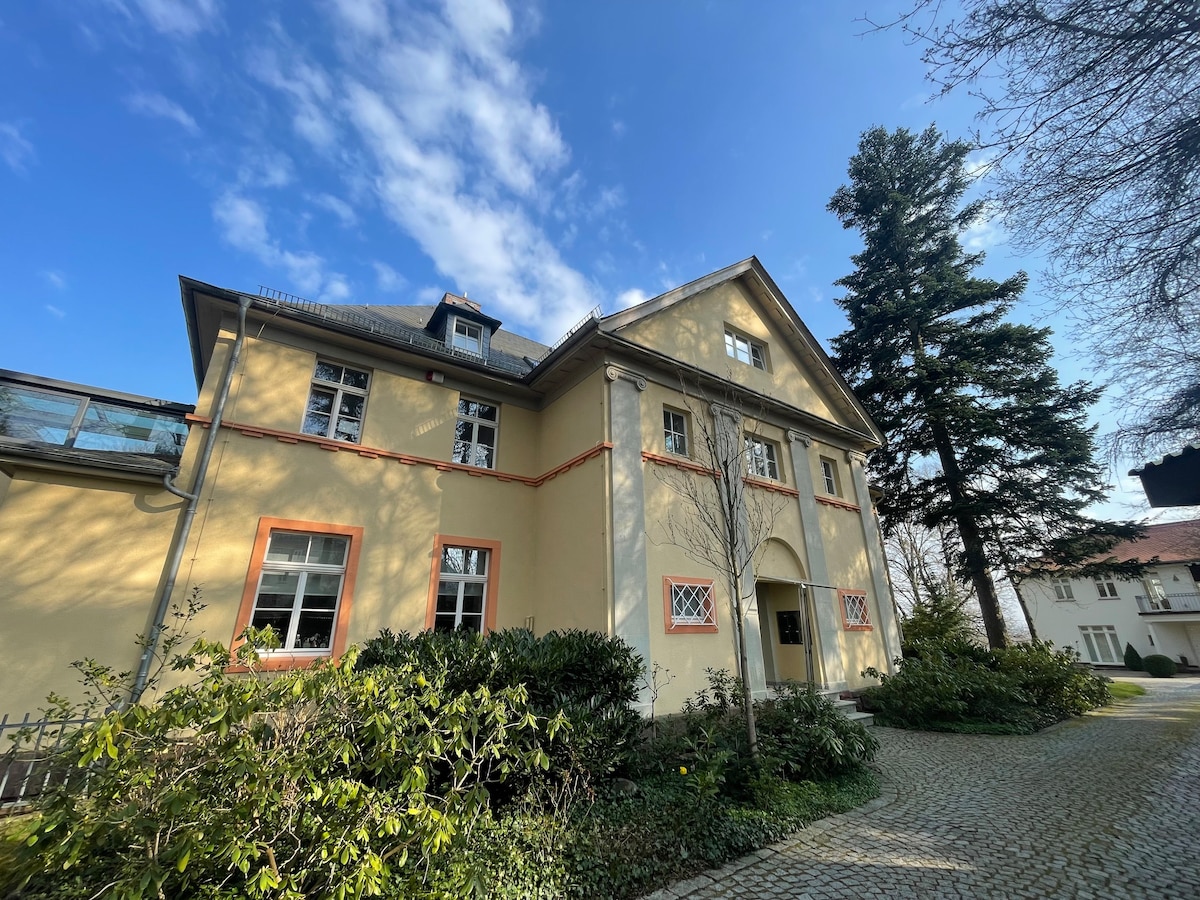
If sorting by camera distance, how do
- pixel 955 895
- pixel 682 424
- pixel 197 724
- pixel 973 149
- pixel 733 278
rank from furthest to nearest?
pixel 733 278 < pixel 682 424 < pixel 973 149 < pixel 955 895 < pixel 197 724

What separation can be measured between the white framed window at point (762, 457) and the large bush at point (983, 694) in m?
5.27

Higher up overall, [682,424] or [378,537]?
[682,424]

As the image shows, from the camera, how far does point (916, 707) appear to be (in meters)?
10.4

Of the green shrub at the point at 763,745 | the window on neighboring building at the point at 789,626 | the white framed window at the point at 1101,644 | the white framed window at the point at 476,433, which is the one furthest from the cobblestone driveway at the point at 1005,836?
the white framed window at the point at 1101,644

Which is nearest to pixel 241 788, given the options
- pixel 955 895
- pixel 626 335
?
pixel 955 895

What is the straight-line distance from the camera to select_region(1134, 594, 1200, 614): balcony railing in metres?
27.6

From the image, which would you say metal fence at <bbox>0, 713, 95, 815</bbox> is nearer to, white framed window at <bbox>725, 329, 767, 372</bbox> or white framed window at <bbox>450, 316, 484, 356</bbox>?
white framed window at <bbox>450, 316, 484, 356</bbox>

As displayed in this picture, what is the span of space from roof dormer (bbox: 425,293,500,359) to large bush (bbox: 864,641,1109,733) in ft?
40.8

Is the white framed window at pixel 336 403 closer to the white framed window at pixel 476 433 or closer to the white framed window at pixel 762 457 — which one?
the white framed window at pixel 476 433

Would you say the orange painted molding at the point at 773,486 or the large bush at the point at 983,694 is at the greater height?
the orange painted molding at the point at 773,486

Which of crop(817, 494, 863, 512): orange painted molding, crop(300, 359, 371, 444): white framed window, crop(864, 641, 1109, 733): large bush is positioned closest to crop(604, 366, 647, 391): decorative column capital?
crop(300, 359, 371, 444): white framed window

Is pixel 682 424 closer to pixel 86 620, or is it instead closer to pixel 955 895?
pixel 955 895

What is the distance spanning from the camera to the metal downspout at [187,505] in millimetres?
6906

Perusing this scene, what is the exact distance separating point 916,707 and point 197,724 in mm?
12431
